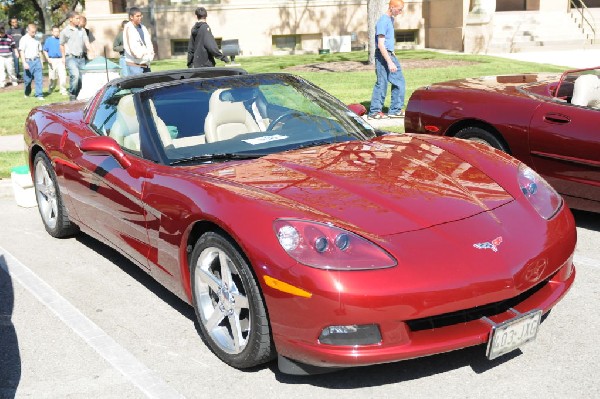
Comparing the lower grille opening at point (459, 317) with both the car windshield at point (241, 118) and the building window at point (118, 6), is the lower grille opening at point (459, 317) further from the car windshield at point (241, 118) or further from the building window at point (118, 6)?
the building window at point (118, 6)

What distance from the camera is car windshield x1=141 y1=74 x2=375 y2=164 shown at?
4636 millimetres

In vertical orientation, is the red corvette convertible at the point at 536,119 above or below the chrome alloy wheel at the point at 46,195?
above

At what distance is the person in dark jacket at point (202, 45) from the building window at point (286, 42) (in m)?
17.3

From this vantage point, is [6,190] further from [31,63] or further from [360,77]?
[360,77]

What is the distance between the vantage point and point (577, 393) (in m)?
3.48

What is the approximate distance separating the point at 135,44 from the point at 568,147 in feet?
26.0

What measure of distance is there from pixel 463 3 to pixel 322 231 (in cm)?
2385

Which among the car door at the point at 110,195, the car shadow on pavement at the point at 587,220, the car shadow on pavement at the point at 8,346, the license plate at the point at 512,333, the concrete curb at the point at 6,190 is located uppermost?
the car door at the point at 110,195

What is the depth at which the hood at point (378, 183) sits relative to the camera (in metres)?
3.63

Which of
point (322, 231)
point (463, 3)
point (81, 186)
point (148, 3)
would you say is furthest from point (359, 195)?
point (148, 3)

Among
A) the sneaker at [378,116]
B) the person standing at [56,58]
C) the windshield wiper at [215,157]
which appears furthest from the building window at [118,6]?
the windshield wiper at [215,157]

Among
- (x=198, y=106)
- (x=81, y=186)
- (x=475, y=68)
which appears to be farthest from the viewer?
(x=475, y=68)

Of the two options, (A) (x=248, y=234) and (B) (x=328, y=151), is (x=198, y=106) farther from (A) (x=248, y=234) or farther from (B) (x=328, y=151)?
(A) (x=248, y=234)

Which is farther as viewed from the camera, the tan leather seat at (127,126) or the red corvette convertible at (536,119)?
the red corvette convertible at (536,119)
